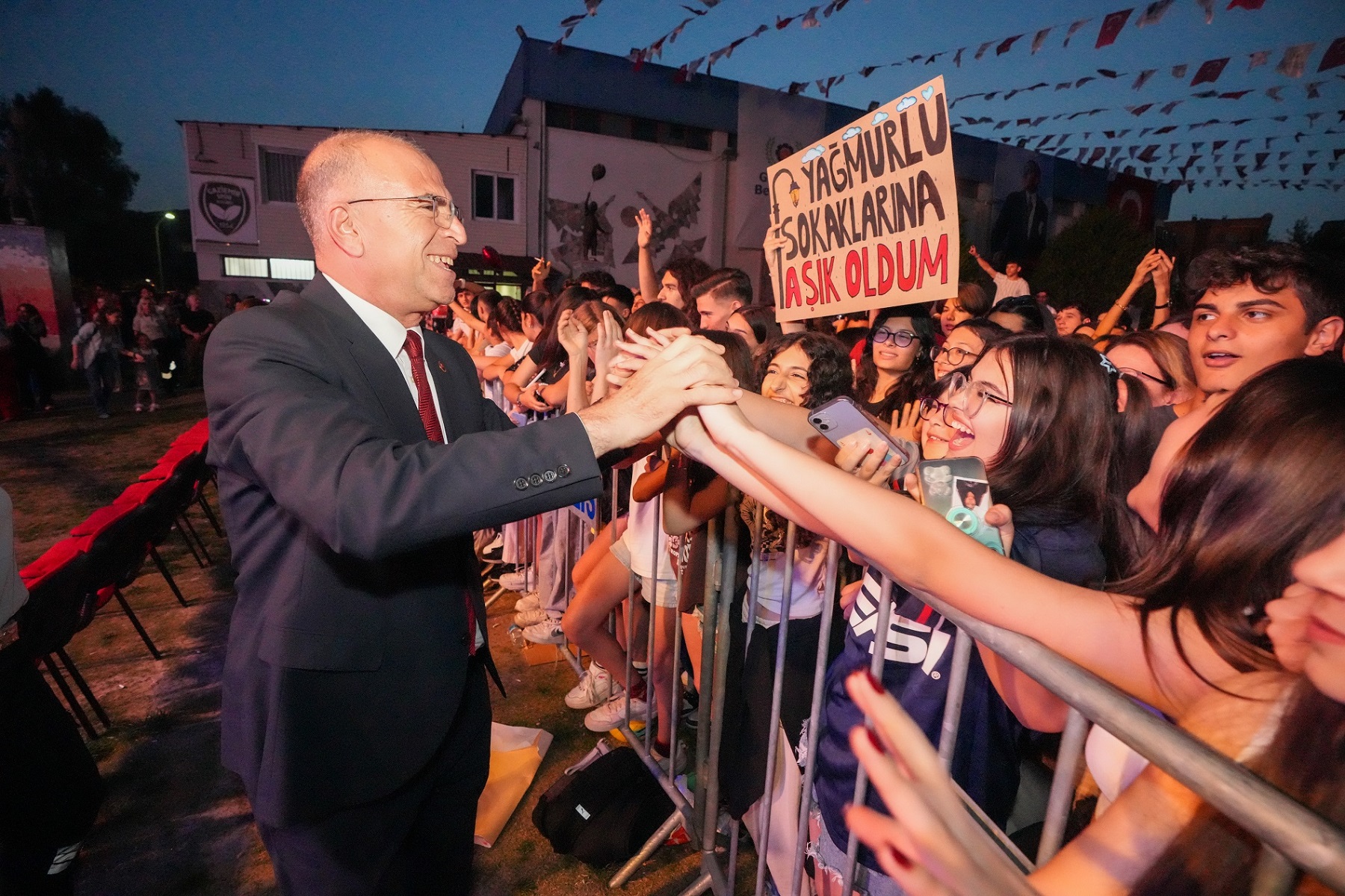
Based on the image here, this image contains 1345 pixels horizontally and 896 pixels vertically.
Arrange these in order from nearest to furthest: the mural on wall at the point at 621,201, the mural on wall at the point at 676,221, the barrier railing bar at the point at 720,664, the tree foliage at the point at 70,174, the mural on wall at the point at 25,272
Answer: the barrier railing bar at the point at 720,664
the mural on wall at the point at 25,272
the mural on wall at the point at 621,201
the mural on wall at the point at 676,221
the tree foliage at the point at 70,174

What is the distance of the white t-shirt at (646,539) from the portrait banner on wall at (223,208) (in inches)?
943

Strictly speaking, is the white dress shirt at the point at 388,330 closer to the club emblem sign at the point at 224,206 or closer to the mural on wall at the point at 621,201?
the mural on wall at the point at 621,201

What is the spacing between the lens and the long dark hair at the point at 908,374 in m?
4.21

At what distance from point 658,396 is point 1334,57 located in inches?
302

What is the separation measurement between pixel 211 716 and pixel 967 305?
21.3 feet

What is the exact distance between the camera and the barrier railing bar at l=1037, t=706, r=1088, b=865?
Answer: 1.16 m

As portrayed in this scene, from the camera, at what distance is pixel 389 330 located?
78.8 inches

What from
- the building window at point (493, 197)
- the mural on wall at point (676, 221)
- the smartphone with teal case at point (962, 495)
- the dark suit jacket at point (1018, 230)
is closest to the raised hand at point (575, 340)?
the smartphone with teal case at point (962, 495)

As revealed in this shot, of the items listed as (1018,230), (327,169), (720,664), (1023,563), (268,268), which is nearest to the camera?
(1023,563)

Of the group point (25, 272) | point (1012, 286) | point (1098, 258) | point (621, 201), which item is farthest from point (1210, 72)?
point (25, 272)

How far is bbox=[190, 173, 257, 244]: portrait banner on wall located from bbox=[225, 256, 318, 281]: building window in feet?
2.71

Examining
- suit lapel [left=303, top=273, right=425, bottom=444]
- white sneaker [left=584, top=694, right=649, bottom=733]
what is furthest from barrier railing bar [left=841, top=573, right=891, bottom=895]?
white sneaker [left=584, top=694, right=649, bottom=733]

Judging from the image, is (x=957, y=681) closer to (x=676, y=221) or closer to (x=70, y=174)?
(x=676, y=221)

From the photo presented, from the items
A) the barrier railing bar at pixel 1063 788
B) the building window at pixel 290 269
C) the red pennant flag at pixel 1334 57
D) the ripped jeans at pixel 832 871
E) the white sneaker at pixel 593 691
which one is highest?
the red pennant flag at pixel 1334 57
